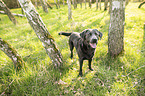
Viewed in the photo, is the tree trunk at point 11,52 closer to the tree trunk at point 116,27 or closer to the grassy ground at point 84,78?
the grassy ground at point 84,78

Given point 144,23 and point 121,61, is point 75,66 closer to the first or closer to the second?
point 121,61

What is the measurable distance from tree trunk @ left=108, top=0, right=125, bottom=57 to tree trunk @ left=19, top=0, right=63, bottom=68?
2198mm

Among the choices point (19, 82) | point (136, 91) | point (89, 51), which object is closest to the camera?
point (136, 91)

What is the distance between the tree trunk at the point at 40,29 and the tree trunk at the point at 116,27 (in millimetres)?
2198

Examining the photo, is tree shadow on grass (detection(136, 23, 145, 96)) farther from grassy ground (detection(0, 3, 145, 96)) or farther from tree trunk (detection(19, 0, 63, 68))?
tree trunk (detection(19, 0, 63, 68))

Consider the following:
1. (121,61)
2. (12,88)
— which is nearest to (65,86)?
(12,88)

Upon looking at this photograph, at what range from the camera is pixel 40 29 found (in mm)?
2369

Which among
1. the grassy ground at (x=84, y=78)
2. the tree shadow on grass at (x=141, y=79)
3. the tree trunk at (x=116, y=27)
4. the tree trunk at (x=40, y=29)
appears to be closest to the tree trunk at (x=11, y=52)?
the grassy ground at (x=84, y=78)

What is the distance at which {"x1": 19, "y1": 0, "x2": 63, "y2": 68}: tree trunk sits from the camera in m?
2.16

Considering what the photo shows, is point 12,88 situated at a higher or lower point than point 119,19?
lower

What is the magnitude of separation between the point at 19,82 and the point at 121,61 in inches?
142

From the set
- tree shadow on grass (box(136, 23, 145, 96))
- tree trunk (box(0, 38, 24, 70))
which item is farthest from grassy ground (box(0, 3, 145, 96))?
tree trunk (box(0, 38, 24, 70))

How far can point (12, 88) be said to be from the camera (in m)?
2.19

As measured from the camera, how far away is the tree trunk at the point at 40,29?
7.07 ft
